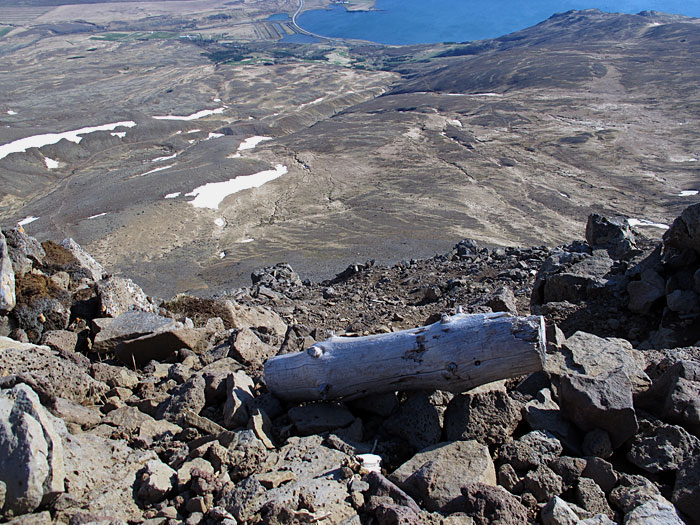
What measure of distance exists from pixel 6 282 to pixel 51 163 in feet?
149

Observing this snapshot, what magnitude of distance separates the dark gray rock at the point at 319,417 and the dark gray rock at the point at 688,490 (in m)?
2.91

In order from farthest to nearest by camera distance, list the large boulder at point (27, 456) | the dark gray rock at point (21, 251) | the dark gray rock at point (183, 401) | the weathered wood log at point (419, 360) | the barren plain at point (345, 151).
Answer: the barren plain at point (345, 151), the dark gray rock at point (21, 251), the dark gray rock at point (183, 401), the weathered wood log at point (419, 360), the large boulder at point (27, 456)

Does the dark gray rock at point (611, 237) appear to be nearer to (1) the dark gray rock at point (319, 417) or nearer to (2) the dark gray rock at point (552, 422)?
(2) the dark gray rock at point (552, 422)

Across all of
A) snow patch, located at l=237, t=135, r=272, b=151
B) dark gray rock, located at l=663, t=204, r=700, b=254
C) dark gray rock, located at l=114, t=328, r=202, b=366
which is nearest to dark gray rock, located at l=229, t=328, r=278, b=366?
dark gray rock, located at l=114, t=328, r=202, b=366

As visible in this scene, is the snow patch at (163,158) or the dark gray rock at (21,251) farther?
the snow patch at (163,158)

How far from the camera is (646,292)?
9188 millimetres

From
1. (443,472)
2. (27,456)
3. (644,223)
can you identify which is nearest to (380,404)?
(443,472)

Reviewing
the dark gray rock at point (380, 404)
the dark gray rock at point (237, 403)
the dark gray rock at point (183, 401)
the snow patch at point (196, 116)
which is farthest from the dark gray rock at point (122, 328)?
the snow patch at point (196, 116)

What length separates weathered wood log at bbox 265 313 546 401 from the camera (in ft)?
15.9

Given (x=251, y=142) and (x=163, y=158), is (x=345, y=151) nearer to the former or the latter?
(x=251, y=142)

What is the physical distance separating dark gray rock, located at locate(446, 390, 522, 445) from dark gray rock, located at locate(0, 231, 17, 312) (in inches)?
309

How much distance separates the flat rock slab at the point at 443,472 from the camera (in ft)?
13.3

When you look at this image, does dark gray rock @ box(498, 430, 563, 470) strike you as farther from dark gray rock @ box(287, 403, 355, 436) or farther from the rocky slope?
dark gray rock @ box(287, 403, 355, 436)

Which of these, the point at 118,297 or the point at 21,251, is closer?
the point at 118,297
